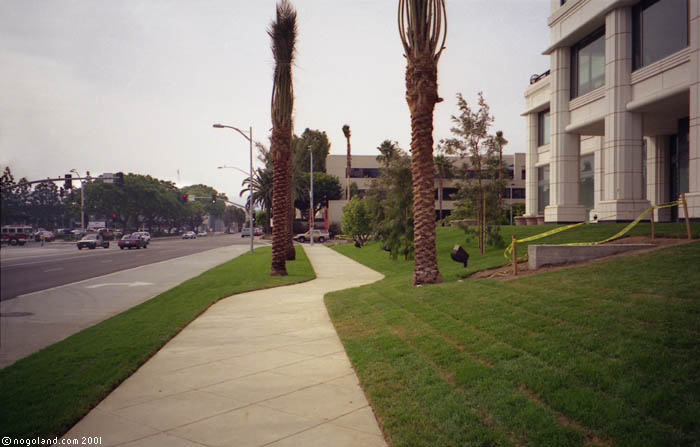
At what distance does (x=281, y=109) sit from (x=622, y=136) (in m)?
15.1

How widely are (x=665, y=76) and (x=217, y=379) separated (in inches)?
824

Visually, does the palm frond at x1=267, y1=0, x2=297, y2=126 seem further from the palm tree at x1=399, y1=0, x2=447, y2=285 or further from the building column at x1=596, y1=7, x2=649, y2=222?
the building column at x1=596, y1=7, x2=649, y2=222

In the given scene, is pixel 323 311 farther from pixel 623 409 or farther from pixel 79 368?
pixel 623 409

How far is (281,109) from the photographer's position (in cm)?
2017

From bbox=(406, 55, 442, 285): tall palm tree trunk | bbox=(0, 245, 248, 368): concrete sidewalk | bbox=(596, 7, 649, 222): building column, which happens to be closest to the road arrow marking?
bbox=(0, 245, 248, 368): concrete sidewalk

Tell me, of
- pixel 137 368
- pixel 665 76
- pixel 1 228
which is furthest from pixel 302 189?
pixel 1 228

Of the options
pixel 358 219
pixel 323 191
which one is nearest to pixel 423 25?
pixel 358 219

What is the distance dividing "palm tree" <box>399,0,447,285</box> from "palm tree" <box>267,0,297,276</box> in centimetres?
752

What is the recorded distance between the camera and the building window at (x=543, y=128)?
3509 cm

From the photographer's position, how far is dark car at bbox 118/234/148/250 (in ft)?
152

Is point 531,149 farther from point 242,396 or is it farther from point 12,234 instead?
point 12,234

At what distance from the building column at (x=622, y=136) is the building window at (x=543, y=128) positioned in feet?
46.8

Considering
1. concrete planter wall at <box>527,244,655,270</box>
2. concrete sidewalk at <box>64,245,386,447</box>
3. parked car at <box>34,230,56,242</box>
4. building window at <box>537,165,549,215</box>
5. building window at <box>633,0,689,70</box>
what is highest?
building window at <box>633,0,689,70</box>

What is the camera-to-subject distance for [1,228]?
2160mm
